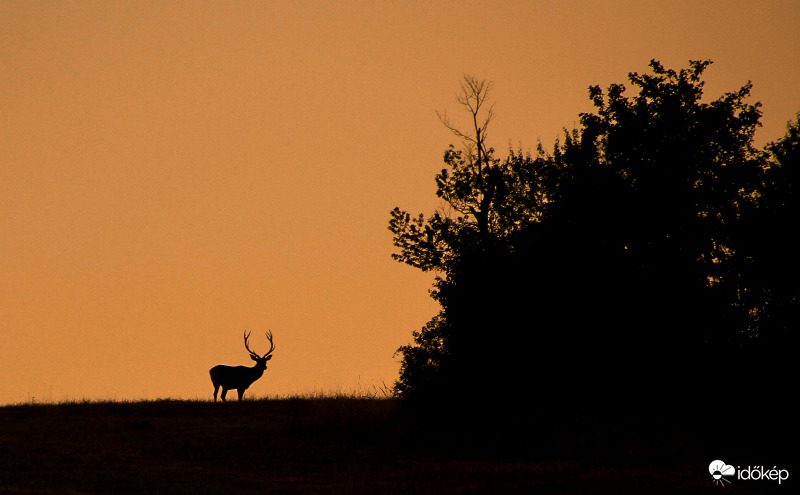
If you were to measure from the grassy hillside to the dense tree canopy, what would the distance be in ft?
6.57

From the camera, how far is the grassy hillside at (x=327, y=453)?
19094 mm

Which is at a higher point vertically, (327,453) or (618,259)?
(618,259)

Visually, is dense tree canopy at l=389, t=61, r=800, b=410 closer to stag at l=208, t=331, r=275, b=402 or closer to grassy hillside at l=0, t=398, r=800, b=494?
grassy hillside at l=0, t=398, r=800, b=494

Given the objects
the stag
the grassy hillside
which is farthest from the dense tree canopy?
the stag

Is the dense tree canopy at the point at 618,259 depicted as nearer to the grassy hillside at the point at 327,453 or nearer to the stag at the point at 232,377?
the grassy hillside at the point at 327,453

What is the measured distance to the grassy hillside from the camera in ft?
62.6

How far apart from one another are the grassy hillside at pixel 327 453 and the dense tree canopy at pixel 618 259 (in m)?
2.00

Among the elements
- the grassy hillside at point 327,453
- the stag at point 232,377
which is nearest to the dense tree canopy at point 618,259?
the grassy hillside at point 327,453

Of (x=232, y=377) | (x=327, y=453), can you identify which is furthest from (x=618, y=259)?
(x=232, y=377)

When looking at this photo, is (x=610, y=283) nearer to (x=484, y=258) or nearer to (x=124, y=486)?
(x=484, y=258)

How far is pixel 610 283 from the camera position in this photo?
28234mm

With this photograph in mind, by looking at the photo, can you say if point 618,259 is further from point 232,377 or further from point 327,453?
point 232,377

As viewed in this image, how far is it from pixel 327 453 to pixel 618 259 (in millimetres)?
10714

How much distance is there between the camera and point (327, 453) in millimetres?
24219
